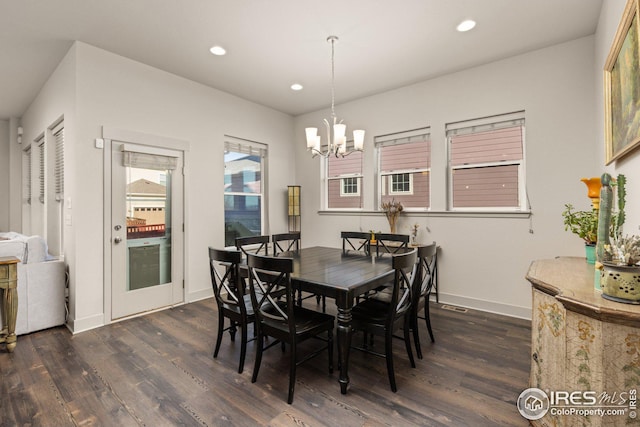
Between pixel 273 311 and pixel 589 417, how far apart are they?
194cm

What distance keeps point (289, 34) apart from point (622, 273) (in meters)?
A: 3.18

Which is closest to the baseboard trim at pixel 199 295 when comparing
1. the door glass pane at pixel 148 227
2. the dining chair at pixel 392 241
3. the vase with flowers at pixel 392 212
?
the door glass pane at pixel 148 227

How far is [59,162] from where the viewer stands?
13.2ft

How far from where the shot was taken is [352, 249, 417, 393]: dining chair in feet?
7.00

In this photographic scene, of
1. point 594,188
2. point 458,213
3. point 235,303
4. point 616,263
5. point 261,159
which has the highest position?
point 261,159

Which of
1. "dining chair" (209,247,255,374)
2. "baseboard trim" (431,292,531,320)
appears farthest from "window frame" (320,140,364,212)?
"dining chair" (209,247,255,374)

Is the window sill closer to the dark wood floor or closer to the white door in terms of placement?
the dark wood floor

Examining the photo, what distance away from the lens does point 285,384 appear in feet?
7.38

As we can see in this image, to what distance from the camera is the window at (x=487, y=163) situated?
367 cm

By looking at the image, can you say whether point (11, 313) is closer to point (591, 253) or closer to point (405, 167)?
point (405, 167)

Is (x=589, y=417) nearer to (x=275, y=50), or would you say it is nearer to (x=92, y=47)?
(x=275, y=50)

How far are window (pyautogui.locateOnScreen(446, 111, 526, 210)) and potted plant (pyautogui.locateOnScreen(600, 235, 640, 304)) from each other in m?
2.41

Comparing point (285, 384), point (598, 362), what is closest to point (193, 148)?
point (285, 384)

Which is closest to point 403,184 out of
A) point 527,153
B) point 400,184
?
point 400,184
